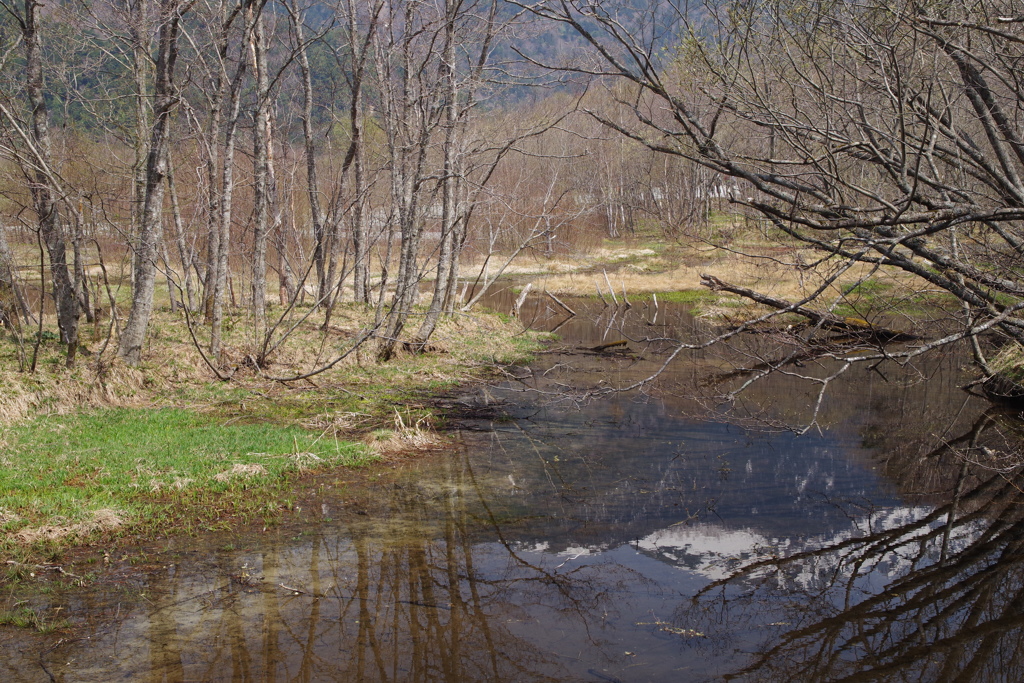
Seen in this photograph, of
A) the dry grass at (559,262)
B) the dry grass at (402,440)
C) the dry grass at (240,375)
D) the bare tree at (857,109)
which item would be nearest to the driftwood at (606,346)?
the dry grass at (240,375)

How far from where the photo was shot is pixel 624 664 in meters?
5.69

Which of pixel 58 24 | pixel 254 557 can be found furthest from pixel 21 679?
pixel 58 24

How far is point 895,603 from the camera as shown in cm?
670

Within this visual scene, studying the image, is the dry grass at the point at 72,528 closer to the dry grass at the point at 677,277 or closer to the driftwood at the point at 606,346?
the driftwood at the point at 606,346

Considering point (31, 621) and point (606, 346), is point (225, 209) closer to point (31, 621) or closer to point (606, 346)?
point (31, 621)

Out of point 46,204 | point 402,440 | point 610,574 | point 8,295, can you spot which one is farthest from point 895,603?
point 8,295

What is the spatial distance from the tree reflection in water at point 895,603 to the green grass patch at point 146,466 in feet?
16.5

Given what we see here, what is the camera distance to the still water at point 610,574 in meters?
5.66

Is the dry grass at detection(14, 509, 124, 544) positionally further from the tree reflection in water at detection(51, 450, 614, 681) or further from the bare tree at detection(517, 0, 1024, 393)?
the bare tree at detection(517, 0, 1024, 393)

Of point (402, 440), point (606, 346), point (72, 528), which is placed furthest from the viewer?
point (606, 346)

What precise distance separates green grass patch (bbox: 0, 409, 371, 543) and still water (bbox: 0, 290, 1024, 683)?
706 millimetres

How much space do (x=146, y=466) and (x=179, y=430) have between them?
5.04 feet

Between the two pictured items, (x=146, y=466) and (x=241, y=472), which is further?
(x=241, y=472)

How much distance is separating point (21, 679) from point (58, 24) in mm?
15670
